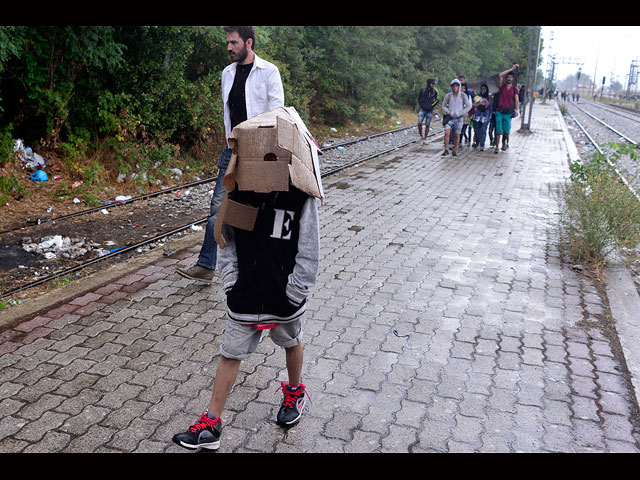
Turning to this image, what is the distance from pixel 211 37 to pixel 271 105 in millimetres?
7951

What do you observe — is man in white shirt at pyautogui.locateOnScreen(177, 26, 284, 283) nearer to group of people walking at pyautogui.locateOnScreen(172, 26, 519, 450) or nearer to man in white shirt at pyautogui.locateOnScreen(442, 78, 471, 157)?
group of people walking at pyautogui.locateOnScreen(172, 26, 519, 450)

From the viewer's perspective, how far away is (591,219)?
6.31 m

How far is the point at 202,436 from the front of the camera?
3014 millimetres

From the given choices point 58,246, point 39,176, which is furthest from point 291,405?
point 39,176

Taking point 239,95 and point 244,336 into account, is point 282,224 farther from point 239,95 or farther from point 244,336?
point 239,95

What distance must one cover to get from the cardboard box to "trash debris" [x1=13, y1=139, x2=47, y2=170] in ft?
24.9

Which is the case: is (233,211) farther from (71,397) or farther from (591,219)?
(591,219)

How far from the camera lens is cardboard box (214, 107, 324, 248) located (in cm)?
279

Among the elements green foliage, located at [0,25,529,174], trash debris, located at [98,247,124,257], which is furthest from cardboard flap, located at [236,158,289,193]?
green foliage, located at [0,25,529,174]

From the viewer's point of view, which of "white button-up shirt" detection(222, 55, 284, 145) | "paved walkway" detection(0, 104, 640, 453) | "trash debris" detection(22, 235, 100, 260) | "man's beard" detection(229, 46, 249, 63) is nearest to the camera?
"paved walkway" detection(0, 104, 640, 453)

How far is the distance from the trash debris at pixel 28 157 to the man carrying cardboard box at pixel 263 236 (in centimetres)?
752

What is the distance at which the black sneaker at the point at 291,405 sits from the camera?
3.30 meters

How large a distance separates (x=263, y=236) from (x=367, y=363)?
5.13ft
